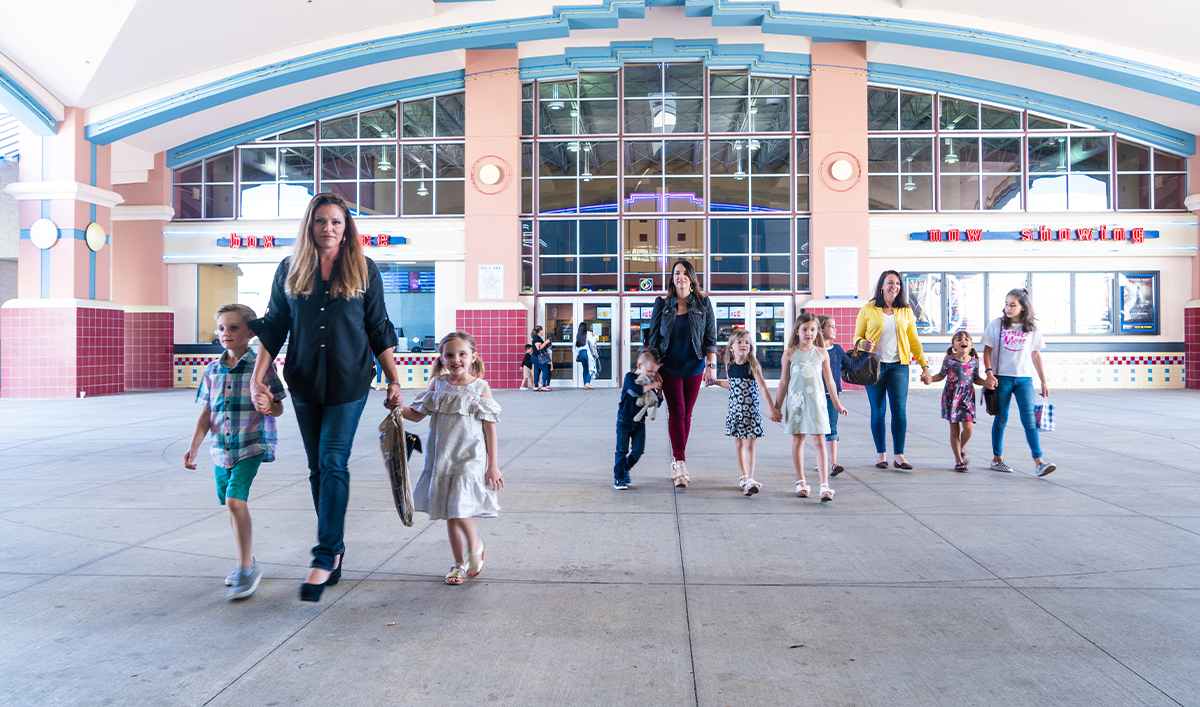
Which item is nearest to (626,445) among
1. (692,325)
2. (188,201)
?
(692,325)

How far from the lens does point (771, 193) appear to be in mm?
18062

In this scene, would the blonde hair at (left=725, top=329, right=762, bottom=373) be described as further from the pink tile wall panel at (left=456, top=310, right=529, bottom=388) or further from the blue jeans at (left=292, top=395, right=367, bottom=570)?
the pink tile wall panel at (left=456, top=310, right=529, bottom=388)

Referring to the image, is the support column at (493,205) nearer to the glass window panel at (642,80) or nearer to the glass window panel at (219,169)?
the glass window panel at (642,80)

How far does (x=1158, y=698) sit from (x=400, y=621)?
274 centimetres

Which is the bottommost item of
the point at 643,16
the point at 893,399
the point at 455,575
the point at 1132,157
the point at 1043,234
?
the point at 455,575

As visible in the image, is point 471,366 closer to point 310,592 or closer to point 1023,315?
point 310,592

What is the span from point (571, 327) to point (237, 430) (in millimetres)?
14911

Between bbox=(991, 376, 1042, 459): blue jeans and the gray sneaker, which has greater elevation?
bbox=(991, 376, 1042, 459): blue jeans

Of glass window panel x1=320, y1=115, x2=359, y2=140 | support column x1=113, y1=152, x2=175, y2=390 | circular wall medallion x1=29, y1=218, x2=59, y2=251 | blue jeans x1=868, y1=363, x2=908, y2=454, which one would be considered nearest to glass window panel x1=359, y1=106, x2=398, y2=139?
glass window panel x1=320, y1=115, x2=359, y2=140

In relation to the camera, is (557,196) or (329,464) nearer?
(329,464)

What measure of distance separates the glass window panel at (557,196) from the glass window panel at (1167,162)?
46.9 feet

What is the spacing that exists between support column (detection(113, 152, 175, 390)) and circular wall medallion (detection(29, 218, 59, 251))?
130 inches

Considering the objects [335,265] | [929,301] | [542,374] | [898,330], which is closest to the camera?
[335,265]

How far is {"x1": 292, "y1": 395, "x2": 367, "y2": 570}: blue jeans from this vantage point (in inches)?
135
